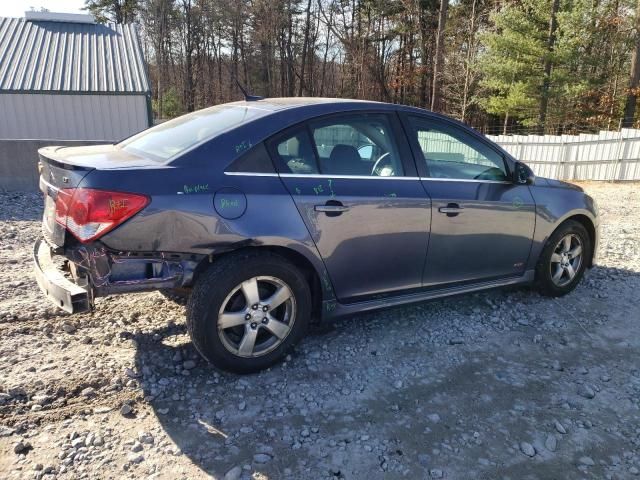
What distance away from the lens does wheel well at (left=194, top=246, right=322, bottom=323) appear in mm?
3014

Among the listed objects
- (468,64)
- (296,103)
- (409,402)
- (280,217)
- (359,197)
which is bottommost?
(409,402)

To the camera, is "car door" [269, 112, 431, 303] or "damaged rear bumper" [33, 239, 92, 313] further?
"car door" [269, 112, 431, 303]

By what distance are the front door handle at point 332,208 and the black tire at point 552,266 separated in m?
2.21

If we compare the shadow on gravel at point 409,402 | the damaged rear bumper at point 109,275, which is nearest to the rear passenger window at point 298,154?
the damaged rear bumper at point 109,275

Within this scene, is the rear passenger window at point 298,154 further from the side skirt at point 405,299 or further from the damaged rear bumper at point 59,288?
the damaged rear bumper at point 59,288

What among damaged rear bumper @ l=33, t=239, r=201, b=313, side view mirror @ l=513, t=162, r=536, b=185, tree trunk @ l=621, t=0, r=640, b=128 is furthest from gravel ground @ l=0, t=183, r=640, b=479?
tree trunk @ l=621, t=0, r=640, b=128

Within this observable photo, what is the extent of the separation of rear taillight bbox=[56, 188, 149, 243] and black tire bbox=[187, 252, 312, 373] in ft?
1.91

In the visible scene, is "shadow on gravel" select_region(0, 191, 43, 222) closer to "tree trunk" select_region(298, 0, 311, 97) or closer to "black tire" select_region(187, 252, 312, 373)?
"black tire" select_region(187, 252, 312, 373)

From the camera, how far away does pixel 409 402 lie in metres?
2.99

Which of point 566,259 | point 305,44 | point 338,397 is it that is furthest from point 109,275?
point 305,44

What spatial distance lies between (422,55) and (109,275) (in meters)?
34.0

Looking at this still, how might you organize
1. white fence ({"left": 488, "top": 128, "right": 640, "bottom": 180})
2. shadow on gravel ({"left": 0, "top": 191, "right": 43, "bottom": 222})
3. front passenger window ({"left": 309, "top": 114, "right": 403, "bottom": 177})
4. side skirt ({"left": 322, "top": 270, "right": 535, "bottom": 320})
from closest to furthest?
front passenger window ({"left": 309, "top": 114, "right": 403, "bottom": 177}), side skirt ({"left": 322, "top": 270, "right": 535, "bottom": 320}), shadow on gravel ({"left": 0, "top": 191, "right": 43, "bottom": 222}), white fence ({"left": 488, "top": 128, "right": 640, "bottom": 180})

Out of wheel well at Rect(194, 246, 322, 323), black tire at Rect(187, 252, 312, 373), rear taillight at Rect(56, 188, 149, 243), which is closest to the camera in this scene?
rear taillight at Rect(56, 188, 149, 243)

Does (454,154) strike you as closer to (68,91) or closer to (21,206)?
(21,206)
